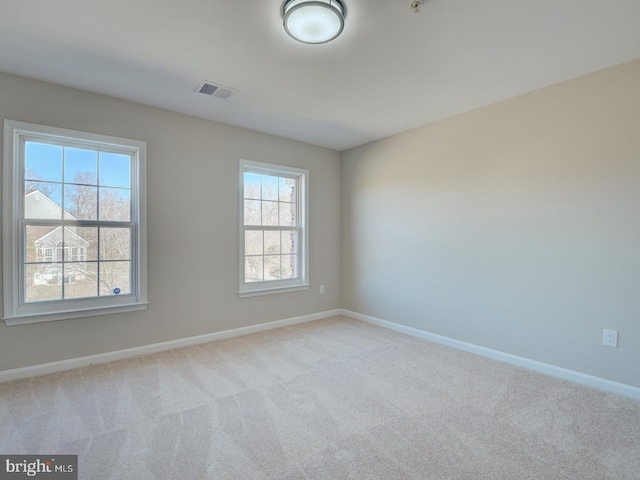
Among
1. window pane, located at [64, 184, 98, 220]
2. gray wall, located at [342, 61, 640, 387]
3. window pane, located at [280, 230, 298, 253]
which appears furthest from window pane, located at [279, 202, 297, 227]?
window pane, located at [64, 184, 98, 220]

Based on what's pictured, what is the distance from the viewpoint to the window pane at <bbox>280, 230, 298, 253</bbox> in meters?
→ 4.41

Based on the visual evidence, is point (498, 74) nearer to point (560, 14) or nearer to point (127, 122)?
point (560, 14)

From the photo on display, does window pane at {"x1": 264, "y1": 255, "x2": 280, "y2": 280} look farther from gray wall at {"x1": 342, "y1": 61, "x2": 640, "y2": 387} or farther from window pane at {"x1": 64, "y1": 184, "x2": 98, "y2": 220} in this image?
window pane at {"x1": 64, "y1": 184, "x2": 98, "y2": 220}

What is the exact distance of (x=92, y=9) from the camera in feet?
6.15

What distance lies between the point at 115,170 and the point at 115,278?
3.50 feet

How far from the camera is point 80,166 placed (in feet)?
9.76

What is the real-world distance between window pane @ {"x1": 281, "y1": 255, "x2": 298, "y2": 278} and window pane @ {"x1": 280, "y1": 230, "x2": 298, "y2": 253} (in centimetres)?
10

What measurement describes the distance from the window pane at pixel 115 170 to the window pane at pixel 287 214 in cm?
183

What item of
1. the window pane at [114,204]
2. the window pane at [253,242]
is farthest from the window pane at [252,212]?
the window pane at [114,204]

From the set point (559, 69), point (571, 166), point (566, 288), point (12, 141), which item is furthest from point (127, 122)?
point (566, 288)

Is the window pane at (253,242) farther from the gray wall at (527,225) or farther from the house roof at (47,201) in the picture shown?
the house roof at (47,201)

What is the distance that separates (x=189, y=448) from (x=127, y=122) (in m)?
2.90

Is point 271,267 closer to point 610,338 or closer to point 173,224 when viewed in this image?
point 173,224

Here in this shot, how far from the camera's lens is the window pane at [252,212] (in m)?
4.00
